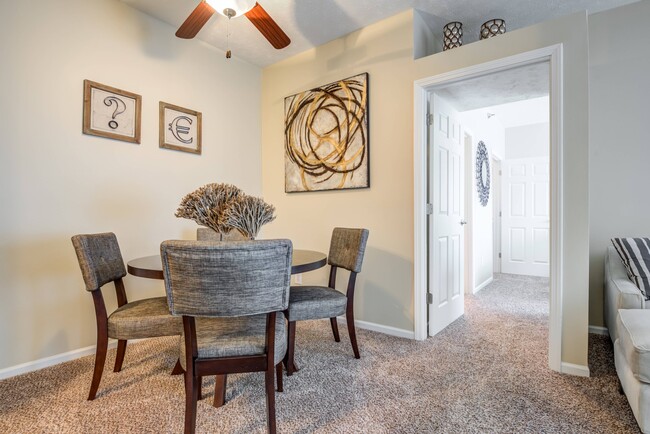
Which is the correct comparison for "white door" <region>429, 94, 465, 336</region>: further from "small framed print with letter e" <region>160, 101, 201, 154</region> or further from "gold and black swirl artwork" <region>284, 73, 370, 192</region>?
"small framed print with letter e" <region>160, 101, 201, 154</region>

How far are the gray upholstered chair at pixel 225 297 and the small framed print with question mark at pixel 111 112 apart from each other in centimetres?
168

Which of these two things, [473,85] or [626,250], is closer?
[626,250]

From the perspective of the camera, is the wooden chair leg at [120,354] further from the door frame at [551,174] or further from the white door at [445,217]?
the white door at [445,217]

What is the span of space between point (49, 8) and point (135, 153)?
100cm

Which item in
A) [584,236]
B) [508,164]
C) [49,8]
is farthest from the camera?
[508,164]

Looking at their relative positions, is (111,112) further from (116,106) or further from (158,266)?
(158,266)

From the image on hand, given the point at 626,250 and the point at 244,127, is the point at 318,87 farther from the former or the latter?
the point at 626,250

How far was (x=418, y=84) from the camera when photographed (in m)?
2.46

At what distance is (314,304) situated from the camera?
1919 millimetres

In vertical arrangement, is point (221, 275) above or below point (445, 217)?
below

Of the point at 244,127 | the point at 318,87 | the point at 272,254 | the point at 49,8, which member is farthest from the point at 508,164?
the point at 49,8

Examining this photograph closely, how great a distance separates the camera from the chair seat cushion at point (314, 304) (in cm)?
→ 187

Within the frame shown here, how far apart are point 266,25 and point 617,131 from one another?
8.94 feet

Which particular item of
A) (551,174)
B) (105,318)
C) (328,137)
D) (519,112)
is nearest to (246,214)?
(105,318)
